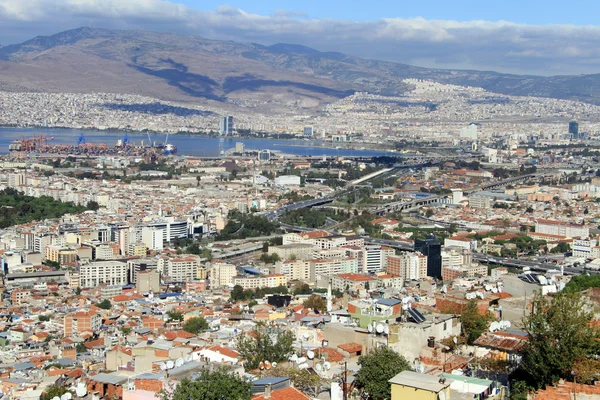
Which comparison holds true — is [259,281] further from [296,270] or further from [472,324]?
[472,324]

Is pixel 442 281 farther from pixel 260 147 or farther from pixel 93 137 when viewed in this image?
pixel 93 137

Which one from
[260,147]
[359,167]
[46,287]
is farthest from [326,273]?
[260,147]

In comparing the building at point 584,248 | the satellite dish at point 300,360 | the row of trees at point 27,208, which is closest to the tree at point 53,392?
the satellite dish at point 300,360

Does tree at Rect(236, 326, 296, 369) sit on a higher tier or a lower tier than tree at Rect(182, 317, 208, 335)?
higher

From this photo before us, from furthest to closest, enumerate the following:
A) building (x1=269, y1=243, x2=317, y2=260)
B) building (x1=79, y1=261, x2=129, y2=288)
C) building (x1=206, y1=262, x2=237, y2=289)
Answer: building (x1=269, y1=243, x2=317, y2=260)
building (x1=79, y1=261, x2=129, y2=288)
building (x1=206, y1=262, x2=237, y2=289)

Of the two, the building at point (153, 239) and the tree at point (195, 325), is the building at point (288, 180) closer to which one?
the building at point (153, 239)

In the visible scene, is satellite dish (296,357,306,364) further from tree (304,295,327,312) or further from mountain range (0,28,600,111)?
mountain range (0,28,600,111)

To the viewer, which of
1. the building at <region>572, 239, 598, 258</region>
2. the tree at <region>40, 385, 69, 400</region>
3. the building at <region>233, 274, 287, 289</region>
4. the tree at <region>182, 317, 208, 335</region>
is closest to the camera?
the tree at <region>40, 385, 69, 400</region>

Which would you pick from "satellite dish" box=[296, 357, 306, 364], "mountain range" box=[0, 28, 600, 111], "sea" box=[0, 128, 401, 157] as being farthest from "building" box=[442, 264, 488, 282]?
"mountain range" box=[0, 28, 600, 111]
